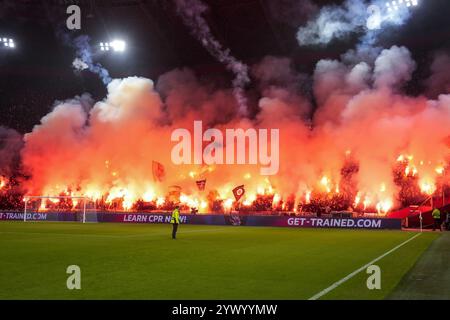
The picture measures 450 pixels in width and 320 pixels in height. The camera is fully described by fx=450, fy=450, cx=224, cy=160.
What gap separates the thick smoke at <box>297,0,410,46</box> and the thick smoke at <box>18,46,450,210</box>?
10.2 ft

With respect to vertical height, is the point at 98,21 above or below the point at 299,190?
above

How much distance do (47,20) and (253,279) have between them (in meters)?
46.8

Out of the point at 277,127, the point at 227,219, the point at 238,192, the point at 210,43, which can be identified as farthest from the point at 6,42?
the point at 277,127

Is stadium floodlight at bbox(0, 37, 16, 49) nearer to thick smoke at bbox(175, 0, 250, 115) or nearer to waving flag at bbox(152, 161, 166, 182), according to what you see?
thick smoke at bbox(175, 0, 250, 115)

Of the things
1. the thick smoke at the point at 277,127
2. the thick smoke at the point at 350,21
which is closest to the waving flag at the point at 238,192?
the thick smoke at the point at 277,127

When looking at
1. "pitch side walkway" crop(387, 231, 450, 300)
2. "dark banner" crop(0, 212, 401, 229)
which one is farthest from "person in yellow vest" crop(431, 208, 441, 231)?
"pitch side walkway" crop(387, 231, 450, 300)

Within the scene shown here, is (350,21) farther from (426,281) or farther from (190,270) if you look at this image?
(190,270)

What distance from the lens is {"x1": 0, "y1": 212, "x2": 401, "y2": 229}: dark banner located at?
36.1 meters

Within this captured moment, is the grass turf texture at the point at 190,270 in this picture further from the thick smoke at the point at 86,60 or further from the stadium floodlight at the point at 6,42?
the thick smoke at the point at 86,60

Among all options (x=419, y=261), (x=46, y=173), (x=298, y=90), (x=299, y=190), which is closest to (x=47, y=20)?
(x=46, y=173)

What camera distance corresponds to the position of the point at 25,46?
52531mm

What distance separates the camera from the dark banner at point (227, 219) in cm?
3606

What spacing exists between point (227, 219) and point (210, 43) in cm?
2242

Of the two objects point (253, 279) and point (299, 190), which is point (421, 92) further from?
point (253, 279)
